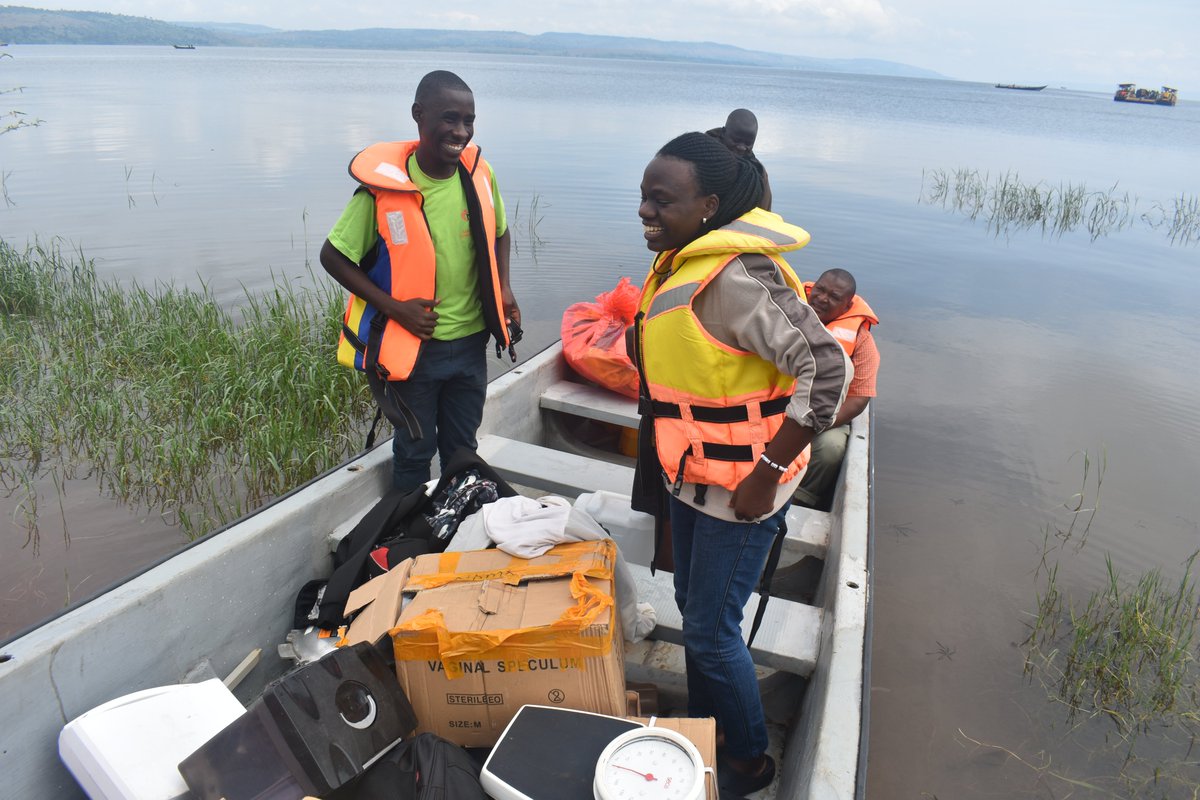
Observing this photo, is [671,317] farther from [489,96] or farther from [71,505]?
[489,96]

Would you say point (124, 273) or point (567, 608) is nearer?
point (567, 608)

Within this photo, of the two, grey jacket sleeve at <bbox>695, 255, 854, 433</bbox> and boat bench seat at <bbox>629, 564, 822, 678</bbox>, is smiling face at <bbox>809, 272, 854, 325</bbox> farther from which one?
grey jacket sleeve at <bbox>695, 255, 854, 433</bbox>

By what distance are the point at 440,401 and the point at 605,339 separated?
4.72 ft

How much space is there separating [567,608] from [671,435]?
505 mm

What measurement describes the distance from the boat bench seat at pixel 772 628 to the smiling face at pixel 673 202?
130 cm

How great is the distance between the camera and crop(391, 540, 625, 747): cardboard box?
1.89 m

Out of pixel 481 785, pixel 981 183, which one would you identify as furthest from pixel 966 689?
pixel 981 183

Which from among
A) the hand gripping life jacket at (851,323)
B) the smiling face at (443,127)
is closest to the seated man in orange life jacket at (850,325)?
the hand gripping life jacket at (851,323)

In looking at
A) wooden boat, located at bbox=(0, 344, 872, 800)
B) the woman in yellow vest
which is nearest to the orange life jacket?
wooden boat, located at bbox=(0, 344, 872, 800)

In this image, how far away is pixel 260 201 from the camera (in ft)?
36.8

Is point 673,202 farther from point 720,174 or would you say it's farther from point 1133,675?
point 1133,675

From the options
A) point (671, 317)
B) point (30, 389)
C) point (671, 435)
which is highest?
point (671, 317)

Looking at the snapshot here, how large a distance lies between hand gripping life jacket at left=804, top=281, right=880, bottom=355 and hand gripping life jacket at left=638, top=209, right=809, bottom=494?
1.67 meters

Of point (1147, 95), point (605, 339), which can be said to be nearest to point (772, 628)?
point (605, 339)
